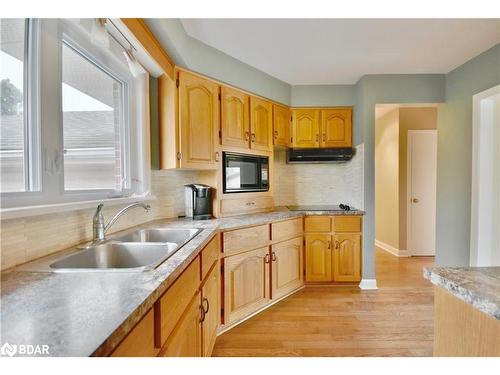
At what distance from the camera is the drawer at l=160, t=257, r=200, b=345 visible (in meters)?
0.90

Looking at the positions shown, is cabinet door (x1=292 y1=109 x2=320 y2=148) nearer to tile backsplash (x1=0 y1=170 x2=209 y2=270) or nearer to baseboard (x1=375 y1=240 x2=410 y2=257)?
tile backsplash (x1=0 y1=170 x2=209 y2=270)

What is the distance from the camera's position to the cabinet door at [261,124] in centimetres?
280

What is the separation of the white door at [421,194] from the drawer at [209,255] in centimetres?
364

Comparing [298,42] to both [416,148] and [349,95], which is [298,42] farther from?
[416,148]

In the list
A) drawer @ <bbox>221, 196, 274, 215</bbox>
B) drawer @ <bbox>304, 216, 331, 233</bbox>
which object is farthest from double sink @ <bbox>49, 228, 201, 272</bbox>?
drawer @ <bbox>304, 216, 331, 233</bbox>

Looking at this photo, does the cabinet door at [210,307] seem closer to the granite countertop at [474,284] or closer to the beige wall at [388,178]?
the granite countertop at [474,284]

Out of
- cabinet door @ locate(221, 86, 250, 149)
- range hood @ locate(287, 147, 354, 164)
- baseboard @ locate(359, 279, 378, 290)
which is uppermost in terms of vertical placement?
cabinet door @ locate(221, 86, 250, 149)

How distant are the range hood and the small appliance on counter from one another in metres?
1.34

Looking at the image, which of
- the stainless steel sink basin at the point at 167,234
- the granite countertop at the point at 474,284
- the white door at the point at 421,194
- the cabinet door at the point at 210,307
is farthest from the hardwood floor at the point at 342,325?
the white door at the point at 421,194

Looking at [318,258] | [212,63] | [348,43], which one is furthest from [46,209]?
[318,258]

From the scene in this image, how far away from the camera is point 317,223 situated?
301 centimetres

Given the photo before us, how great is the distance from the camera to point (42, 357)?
537 mm
